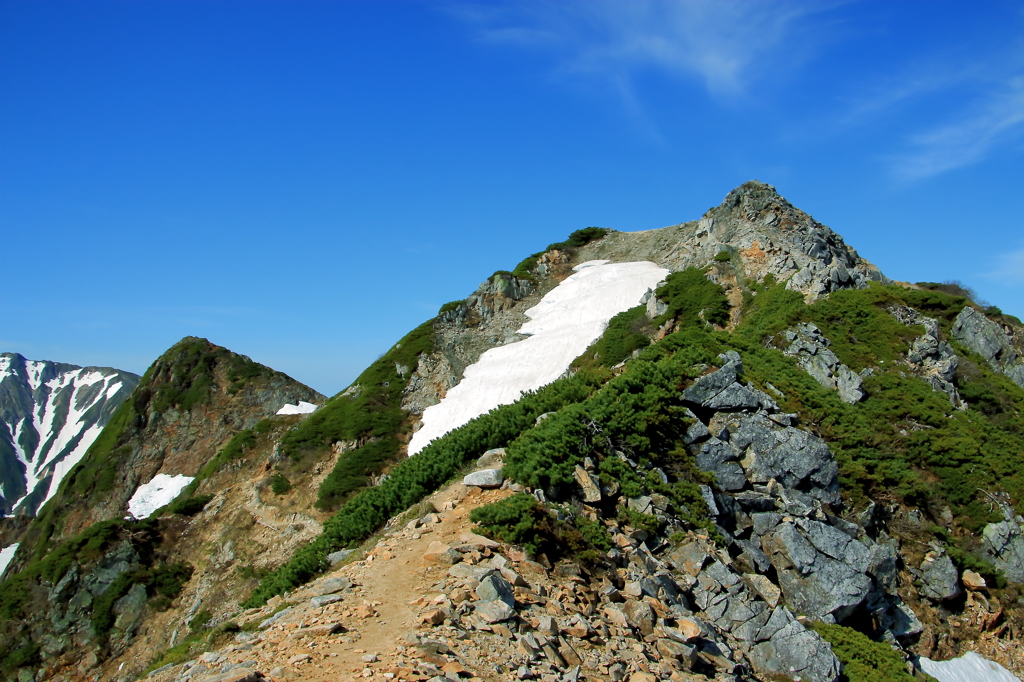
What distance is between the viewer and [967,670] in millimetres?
15156

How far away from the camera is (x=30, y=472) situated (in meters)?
104

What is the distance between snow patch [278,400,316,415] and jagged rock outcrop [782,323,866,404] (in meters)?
33.7

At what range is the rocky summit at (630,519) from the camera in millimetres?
9641

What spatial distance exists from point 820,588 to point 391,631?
31.6 feet

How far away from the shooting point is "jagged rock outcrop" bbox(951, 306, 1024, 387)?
27797mm

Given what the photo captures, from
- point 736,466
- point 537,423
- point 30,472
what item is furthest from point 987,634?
point 30,472

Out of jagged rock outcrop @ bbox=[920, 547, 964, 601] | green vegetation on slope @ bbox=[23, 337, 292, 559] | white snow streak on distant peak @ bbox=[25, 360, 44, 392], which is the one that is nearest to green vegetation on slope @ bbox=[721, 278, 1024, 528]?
jagged rock outcrop @ bbox=[920, 547, 964, 601]

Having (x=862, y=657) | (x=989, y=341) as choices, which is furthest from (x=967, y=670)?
(x=989, y=341)

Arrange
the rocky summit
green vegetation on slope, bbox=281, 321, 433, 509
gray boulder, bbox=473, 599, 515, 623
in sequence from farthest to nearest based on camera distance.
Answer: green vegetation on slope, bbox=281, 321, 433, 509 → the rocky summit → gray boulder, bbox=473, 599, 515, 623

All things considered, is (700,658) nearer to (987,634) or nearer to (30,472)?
(987,634)

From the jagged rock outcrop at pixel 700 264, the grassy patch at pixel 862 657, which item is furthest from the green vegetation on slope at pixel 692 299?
the grassy patch at pixel 862 657

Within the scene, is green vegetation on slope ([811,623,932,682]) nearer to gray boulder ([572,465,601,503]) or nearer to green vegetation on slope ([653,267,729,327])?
gray boulder ([572,465,601,503])

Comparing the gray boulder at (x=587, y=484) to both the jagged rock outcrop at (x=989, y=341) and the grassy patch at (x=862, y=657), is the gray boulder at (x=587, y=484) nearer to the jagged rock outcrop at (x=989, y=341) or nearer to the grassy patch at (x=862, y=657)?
the grassy patch at (x=862, y=657)

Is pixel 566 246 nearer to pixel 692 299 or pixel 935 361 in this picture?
pixel 692 299
